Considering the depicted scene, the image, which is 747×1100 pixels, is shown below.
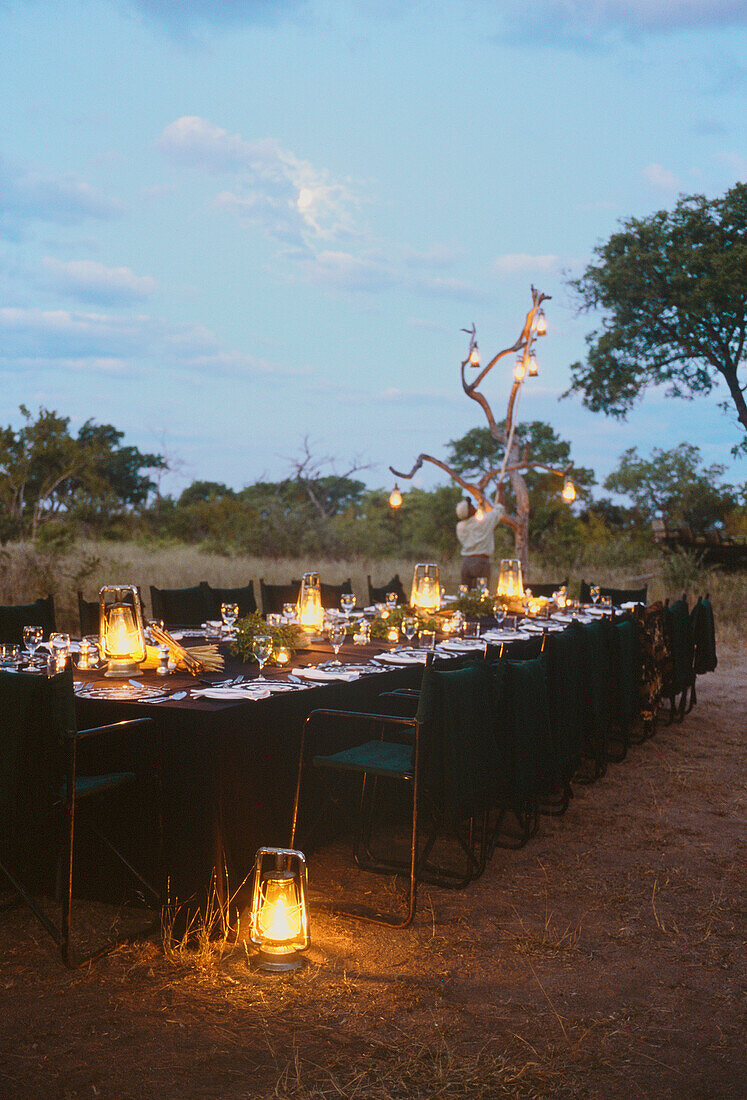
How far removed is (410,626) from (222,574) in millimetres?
8134

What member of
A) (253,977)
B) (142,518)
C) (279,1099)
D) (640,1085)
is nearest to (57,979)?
(253,977)

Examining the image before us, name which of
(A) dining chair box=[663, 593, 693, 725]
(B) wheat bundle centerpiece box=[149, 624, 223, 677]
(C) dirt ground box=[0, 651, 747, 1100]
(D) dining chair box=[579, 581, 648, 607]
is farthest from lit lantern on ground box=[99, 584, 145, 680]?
(D) dining chair box=[579, 581, 648, 607]

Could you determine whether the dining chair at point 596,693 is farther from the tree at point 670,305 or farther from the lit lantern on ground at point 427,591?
the tree at point 670,305

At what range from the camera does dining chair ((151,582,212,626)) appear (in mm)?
6164

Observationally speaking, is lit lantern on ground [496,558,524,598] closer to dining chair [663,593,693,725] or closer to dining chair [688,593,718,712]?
dining chair [663,593,693,725]

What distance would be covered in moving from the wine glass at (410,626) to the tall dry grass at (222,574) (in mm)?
5716

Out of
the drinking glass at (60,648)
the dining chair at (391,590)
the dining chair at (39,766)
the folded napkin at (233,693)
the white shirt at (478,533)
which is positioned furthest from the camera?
the white shirt at (478,533)

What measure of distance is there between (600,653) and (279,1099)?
10.1ft

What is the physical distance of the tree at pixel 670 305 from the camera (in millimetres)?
16281

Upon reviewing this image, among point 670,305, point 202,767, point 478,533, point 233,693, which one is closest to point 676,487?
point 670,305

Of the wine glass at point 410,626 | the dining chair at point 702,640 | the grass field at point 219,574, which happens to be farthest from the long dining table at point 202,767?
the grass field at point 219,574

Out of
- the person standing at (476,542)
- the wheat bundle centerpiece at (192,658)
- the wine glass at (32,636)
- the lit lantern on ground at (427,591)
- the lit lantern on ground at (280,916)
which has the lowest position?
the lit lantern on ground at (280,916)

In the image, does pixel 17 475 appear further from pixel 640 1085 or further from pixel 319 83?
pixel 640 1085

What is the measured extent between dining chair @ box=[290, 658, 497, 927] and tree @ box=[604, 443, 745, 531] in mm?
19421
